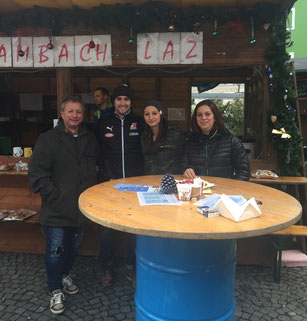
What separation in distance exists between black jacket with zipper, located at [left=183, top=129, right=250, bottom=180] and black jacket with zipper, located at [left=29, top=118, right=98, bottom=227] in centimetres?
104

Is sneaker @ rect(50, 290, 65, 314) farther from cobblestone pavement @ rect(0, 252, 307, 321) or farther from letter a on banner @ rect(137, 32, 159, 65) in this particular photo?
letter a on banner @ rect(137, 32, 159, 65)

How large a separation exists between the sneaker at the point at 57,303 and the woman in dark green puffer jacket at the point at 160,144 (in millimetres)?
1379

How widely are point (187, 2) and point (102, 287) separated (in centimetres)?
302

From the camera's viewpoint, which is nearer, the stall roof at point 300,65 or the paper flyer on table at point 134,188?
the paper flyer on table at point 134,188

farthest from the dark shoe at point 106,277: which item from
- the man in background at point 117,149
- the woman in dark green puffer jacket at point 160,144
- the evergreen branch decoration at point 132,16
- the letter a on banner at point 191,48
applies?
the evergreen branch decoration at point 132,16

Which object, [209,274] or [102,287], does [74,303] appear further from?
[209,274]

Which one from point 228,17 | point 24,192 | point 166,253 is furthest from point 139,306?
point 228,17

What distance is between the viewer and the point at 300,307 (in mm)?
2854

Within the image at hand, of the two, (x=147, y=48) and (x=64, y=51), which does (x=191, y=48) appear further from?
(x=64, y=51)

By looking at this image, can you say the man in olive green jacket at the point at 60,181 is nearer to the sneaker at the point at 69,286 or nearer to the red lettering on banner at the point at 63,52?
the sneaker at the point at 69,286

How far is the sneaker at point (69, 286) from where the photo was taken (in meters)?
3.02

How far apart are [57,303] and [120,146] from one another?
153 centimetres

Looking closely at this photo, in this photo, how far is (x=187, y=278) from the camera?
1.77 meters

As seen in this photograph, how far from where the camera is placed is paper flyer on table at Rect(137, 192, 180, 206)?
6.50ft
